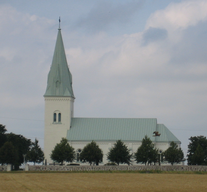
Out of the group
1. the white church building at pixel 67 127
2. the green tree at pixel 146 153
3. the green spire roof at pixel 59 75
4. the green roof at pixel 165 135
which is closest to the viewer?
the green tree at pixel 146 153

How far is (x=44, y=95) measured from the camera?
336 feet

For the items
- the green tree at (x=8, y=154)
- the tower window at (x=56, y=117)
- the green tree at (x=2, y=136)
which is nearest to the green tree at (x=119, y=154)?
the tower window at (x=56, y=117)

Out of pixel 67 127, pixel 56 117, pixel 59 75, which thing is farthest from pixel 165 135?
pixel 59 75

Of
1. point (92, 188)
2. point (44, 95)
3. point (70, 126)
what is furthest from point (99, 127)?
point (92, 188)

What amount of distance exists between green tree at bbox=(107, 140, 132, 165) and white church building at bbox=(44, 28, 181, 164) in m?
5.67

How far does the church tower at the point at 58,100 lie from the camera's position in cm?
10191

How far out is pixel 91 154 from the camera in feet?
311

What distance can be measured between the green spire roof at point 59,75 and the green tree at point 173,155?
22.2 m

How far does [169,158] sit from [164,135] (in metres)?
8.55

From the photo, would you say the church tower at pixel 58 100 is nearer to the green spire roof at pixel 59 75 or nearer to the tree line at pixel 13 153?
the green spire roof at pixel 59 75

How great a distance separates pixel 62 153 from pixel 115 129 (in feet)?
45.0

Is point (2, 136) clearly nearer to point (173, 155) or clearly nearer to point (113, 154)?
point (113, 154)

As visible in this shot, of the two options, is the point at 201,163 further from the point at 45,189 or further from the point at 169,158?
the point at 45,189

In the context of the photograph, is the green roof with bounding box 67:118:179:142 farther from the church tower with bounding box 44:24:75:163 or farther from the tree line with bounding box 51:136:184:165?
the tree line with bounding box 51:136:184:165
